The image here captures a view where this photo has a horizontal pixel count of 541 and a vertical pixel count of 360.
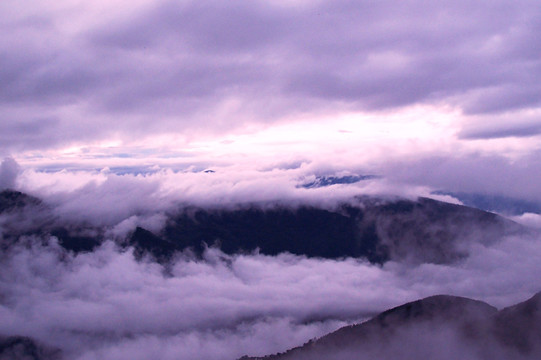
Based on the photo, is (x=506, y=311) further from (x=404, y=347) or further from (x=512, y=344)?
(x=404, y=347)

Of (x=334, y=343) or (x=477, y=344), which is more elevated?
(x=477, y=344)

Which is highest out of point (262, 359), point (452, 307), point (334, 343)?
point (452, 307)

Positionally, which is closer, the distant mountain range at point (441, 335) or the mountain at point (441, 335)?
the distant mountain range at point (441, 335)

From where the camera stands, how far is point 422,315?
162 meters

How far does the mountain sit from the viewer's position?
11758 cm

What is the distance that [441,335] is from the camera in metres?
138

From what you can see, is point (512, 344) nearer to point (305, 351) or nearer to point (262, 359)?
point (305, 351)

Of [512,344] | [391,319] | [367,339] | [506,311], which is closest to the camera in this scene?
[512,344]

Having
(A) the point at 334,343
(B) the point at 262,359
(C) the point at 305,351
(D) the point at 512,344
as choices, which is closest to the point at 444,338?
(D) the point at 512,344

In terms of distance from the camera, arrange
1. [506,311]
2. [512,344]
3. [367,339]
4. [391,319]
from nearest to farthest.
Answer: [512,344] < [506,311] < [367,339] < [391,319]

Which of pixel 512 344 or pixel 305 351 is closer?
pixel 512 344

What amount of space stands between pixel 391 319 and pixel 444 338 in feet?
105

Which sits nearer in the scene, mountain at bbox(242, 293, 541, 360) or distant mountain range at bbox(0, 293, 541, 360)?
distant mountain range at bbox(0, 293, 541, 360)

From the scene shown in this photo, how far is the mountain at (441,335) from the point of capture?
117581mm
